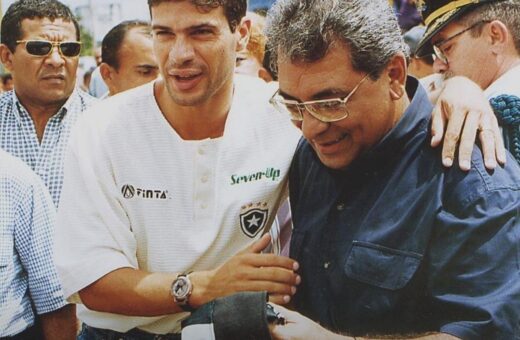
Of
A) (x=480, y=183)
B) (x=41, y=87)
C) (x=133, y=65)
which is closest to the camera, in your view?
(x=480, y=183)

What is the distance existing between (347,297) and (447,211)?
0.36 metres

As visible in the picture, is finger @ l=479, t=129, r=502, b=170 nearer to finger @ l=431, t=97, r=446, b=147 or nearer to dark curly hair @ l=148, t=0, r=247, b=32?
finger @ l=431, t=97, r=446, b=147

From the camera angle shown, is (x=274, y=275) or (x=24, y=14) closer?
(x=274, y=275)

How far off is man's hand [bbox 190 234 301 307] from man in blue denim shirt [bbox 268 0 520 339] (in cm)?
7

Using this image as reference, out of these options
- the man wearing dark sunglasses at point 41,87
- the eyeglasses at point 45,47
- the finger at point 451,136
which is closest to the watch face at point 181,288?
the finger at point 451,136

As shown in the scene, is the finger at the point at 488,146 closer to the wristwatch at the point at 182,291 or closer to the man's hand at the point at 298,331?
the man's hand at the point at 298,331

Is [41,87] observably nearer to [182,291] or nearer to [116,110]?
[116,110]

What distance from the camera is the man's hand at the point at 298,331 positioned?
172cm

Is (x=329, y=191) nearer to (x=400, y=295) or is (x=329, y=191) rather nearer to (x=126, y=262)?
(x=400, y=295)

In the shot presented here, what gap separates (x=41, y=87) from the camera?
14.3 ft

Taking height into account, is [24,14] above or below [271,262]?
above

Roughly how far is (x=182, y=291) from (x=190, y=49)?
2.62 feet

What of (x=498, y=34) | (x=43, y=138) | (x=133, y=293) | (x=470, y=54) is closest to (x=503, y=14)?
(x=498, y=34)

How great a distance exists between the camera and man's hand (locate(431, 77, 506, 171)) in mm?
1751
